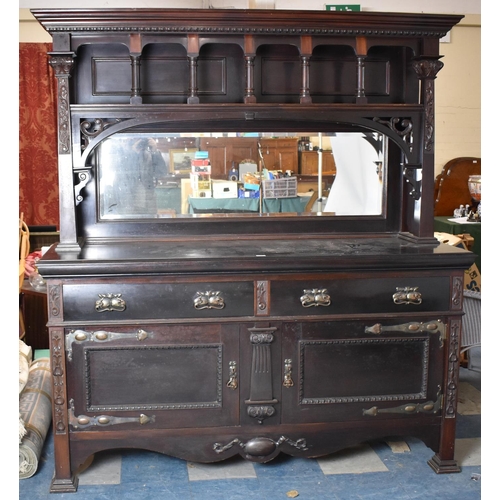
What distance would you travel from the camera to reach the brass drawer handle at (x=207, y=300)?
282 centimetres

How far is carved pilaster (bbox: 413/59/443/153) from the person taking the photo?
3.13m

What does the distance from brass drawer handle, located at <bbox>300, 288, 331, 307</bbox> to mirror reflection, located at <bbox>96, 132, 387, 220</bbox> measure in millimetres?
622

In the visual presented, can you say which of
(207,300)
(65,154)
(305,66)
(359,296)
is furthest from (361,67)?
(65,154)

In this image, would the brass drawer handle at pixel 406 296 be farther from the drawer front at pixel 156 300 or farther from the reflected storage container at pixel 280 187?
the reflected storage container at pixel 280 187

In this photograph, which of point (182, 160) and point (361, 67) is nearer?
point (361, 67)

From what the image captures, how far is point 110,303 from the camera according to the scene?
9.14 feet

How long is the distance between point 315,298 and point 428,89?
117 cm

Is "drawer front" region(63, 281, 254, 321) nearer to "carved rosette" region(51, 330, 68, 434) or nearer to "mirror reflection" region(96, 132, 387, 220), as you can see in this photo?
"carved rosette" region(51, 330, 68, 434)

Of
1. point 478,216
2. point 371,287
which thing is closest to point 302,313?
point 371,287

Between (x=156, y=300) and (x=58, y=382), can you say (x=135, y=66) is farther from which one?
(x=58, y=382)

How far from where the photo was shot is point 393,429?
3051 millimetres

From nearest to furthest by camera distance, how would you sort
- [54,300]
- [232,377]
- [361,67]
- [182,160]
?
[54,300], [232,377], [361,67], [182,160]

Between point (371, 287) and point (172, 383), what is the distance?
98 centimetres

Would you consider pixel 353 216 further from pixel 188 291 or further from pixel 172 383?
pixel 172 383
